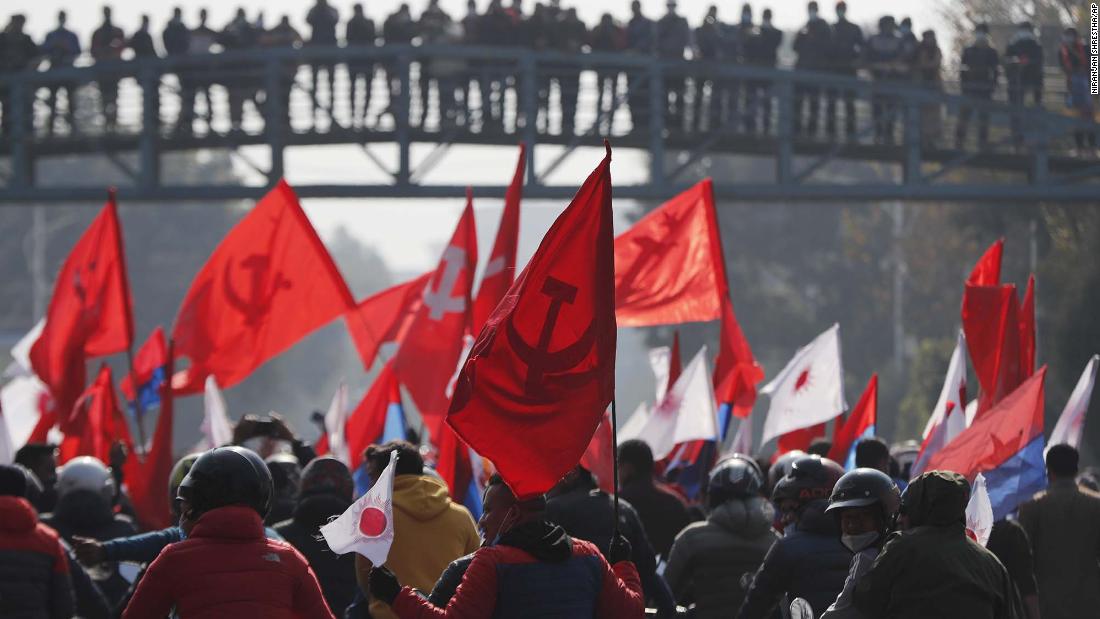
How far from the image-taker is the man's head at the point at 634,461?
10.4 m

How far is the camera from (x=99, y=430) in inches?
601

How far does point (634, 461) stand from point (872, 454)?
118cm

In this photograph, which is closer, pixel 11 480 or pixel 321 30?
pixel 11 480

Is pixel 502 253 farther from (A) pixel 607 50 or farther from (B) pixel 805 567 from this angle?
(A) pixel 607 50

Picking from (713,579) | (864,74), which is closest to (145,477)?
(713,579)

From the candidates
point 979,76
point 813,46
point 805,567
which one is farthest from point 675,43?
point 805,567

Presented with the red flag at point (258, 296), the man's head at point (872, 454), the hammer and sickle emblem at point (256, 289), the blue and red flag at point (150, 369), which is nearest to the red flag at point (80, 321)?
the red flag at point (258, 296)

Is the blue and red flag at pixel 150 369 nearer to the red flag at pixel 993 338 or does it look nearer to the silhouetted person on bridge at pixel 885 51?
the red flag at pixel 993 338

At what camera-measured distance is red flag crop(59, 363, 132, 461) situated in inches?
598

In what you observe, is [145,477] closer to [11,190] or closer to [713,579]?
[713,579]

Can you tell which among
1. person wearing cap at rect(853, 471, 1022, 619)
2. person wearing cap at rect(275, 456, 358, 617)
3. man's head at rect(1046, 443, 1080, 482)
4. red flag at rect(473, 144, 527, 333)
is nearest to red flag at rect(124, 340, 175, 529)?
red flag at rect(473, 144, 527, 333)

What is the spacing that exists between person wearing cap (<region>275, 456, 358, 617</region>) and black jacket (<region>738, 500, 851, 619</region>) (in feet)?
6.26

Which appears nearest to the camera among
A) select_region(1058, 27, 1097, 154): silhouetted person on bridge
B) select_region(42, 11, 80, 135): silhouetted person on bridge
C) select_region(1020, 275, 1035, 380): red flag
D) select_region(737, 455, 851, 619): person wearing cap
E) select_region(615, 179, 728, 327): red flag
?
select_region(737, 455, 851, 619): person wearing cap

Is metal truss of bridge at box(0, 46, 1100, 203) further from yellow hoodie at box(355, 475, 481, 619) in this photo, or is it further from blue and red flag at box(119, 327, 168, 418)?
yellow hoodie at box(355, 475, 481, 619)
